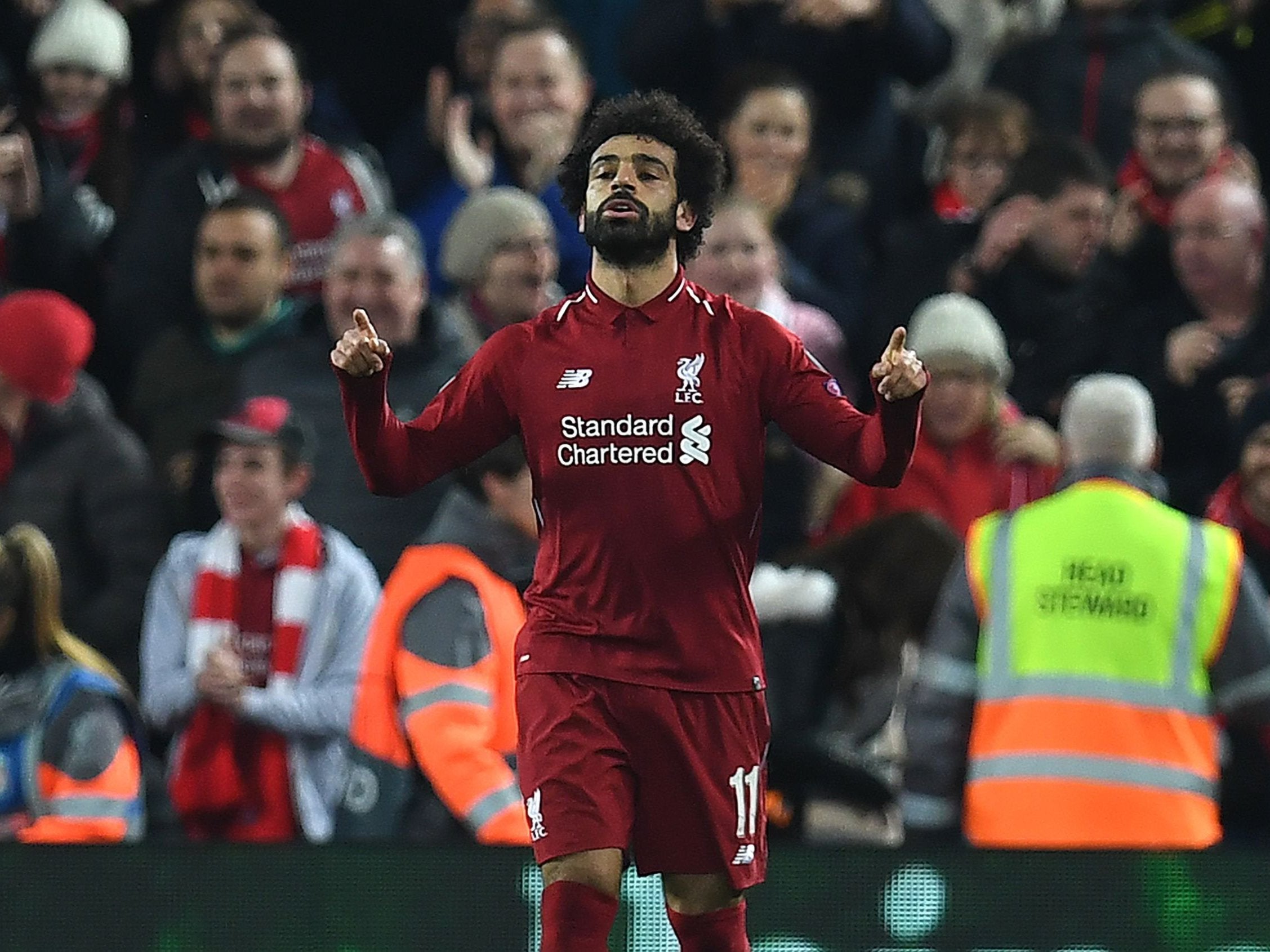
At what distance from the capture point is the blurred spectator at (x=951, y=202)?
9.30 meters

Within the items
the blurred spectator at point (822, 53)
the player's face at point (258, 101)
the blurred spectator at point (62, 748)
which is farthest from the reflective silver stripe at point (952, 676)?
the blurred spectator at point (822, 53)

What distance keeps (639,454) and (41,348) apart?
3.49 metres

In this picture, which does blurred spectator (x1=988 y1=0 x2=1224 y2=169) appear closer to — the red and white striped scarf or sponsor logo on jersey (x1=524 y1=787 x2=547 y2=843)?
the red and white striped scarf

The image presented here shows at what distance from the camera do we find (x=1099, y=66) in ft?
33.7

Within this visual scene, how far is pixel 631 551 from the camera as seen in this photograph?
521 cm

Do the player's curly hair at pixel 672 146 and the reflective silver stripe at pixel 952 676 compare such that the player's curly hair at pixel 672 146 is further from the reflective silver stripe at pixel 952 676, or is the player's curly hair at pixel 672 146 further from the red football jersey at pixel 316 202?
the red football jersey at pixel 316 202

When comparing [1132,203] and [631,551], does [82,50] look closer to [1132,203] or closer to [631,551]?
[1132,203]

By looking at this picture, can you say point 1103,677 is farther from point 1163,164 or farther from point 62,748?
point 1163,164

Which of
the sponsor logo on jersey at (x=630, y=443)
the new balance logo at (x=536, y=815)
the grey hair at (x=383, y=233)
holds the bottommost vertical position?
the new balance logo at (x=536, y=815)

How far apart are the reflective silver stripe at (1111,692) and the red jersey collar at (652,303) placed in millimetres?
1866

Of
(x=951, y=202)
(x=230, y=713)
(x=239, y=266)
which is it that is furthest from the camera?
(x=951, y=202)

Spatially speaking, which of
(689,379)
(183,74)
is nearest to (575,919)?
(689,379)

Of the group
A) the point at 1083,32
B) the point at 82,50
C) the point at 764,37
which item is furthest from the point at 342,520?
the point at 1083,32

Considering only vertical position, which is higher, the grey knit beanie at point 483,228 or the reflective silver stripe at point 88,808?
the grey knit beanie at point 483,228
